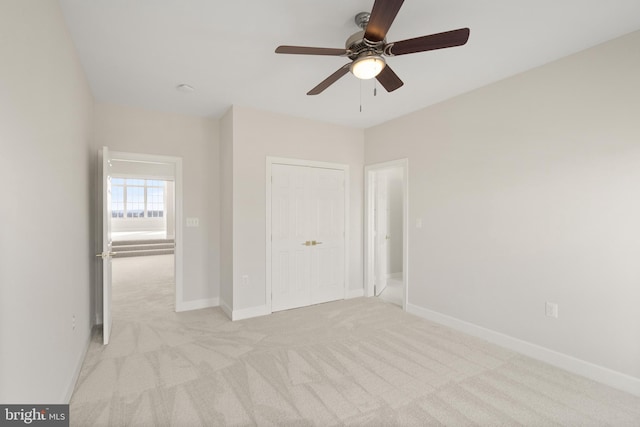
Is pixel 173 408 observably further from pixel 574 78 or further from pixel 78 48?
pixel 574 78

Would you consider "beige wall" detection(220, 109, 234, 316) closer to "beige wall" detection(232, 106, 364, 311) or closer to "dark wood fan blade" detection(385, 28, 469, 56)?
"beige wall" detection(232, 106, 364, 311)

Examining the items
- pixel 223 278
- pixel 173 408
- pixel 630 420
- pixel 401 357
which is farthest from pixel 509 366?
pixel 223 278

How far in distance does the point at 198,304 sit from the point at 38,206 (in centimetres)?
290

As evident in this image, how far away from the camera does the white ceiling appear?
196cm

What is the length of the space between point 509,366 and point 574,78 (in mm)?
2579

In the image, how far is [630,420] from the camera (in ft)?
6.33

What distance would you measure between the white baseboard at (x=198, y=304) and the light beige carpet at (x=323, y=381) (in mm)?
457

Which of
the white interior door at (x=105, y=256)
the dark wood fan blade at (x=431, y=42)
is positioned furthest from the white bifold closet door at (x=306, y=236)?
the dark wood fan blade at (x=431, y=42)

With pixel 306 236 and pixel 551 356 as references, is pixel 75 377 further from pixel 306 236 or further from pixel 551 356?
pixel 551 356

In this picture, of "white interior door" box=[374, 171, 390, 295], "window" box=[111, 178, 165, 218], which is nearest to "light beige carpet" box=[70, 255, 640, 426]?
"white interior door" box=[374, 171, 390, 295]

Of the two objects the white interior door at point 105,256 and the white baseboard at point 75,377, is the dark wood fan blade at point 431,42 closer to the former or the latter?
the white interior door at point 105,256

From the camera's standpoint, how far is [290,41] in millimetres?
2332

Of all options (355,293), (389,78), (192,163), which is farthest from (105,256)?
(355,293)

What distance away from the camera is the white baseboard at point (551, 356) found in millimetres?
2274
